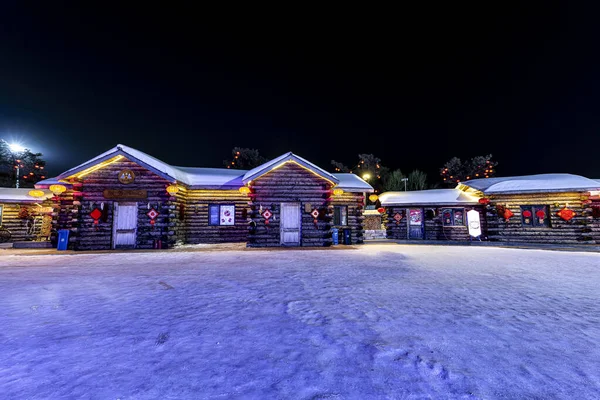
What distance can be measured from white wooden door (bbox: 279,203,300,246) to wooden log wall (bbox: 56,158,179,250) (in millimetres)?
6066

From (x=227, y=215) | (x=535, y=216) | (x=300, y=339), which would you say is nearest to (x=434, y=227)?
(x=535, y=216)

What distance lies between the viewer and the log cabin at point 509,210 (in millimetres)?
15672

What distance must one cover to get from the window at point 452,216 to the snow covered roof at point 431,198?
0.97 metres

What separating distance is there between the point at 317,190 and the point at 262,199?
10.6 feet

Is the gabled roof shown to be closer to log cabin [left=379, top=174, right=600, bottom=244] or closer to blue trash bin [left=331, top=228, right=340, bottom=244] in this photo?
blue trash bin [left=331, top=228, right=340, bottom=244]

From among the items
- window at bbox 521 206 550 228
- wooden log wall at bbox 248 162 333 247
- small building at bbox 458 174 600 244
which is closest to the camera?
wooden log wall at bbox 248 162 333 247

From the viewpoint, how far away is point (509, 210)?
1720cm

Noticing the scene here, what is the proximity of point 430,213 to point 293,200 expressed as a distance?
13.4 m

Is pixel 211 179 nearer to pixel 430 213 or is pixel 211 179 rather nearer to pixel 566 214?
pixel 430 213

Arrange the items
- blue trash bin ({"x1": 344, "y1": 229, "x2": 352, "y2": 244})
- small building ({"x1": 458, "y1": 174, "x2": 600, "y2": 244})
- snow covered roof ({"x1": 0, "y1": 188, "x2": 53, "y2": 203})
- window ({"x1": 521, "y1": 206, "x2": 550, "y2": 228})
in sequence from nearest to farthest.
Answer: small building ({"x1": 458, "y1": 174, "x2": 600, "y2": 244})
blue trash bin ({"x1": 344, "y1": 229, "x2": 352, "y2": 244})
window ({"x1": 521, "y1": 206, "x2": 550, "y2": 228})
snow covered roof ({"x1": 0, "y1": 188, "x2": 53, "y2": 203})

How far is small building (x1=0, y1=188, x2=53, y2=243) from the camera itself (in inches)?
760

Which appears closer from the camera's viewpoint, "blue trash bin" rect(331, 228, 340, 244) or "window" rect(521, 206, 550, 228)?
"blue trash bin" rect(331, 228, 340, 244)

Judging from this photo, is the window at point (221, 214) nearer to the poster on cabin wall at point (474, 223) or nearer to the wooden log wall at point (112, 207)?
the wooden log wall at point (112, 207)

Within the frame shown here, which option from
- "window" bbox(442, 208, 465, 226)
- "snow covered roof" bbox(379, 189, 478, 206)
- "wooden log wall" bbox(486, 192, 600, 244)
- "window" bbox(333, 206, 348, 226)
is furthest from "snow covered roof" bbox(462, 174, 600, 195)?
"window" bbox(333, 206, 348, 226)
